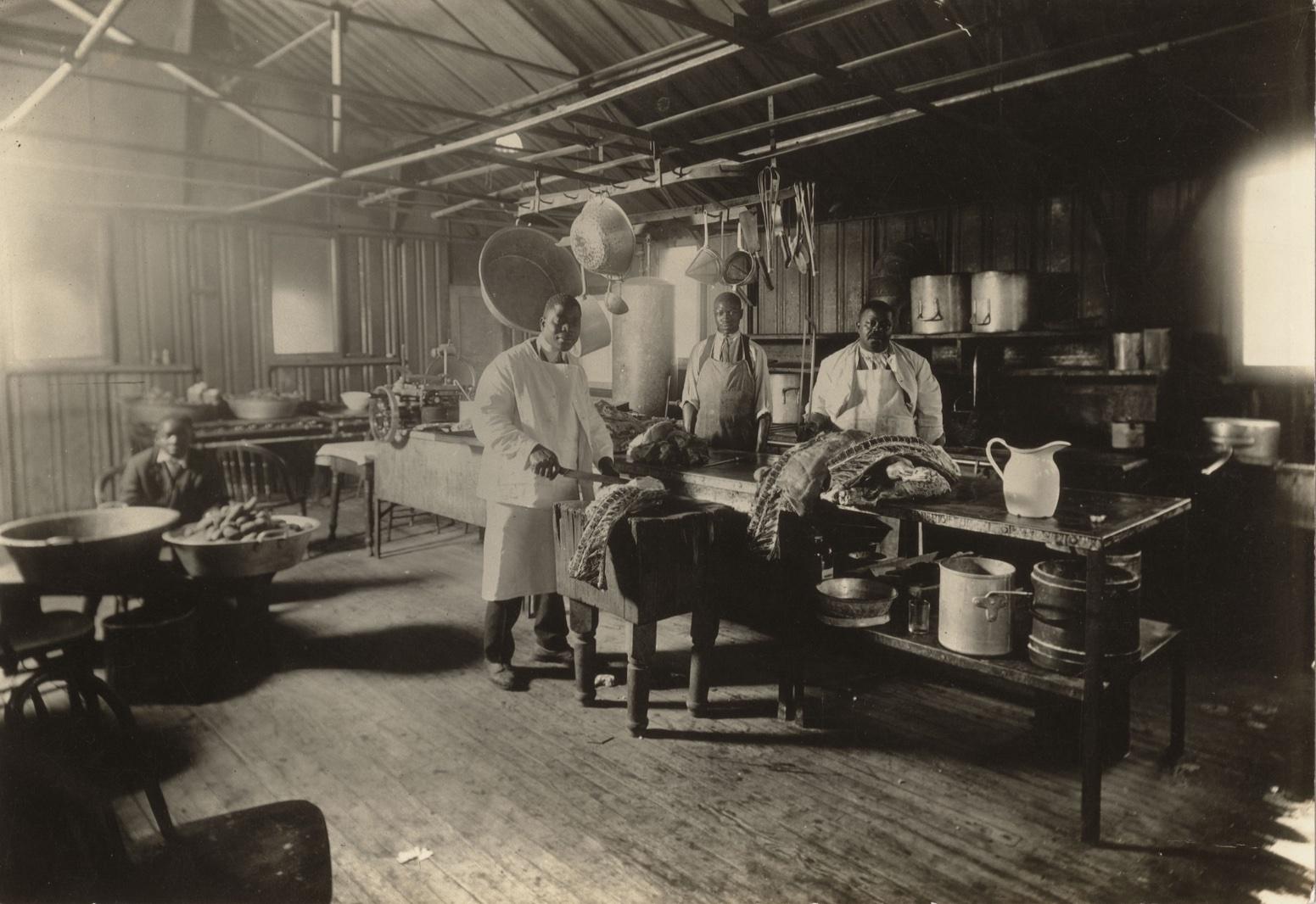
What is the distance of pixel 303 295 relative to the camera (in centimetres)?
1042

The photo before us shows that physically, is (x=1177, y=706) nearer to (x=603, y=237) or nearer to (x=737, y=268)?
(x=603, y=237)

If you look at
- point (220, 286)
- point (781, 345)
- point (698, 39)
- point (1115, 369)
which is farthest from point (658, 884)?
point (220, 286)

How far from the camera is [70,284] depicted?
8.86 metres

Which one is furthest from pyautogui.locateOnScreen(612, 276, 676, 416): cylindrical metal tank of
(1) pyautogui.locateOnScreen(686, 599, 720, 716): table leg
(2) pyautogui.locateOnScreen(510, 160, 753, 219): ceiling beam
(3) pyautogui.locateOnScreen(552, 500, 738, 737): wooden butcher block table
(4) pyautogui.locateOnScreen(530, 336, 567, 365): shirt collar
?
(1) pyautogui.locateOnScreen(686, 599, 720, 716): table leg

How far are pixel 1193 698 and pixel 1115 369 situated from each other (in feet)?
7.55

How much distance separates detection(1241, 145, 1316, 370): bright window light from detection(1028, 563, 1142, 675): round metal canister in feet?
11.4

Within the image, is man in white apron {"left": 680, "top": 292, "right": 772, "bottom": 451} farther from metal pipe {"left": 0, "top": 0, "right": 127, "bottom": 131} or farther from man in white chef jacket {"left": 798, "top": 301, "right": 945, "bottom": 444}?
metal pipe {"left": 0, "top": 0, "right": 127, "bottom": 131}

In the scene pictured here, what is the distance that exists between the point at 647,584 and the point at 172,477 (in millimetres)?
3860

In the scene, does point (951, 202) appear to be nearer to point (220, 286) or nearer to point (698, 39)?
point (698, 39)

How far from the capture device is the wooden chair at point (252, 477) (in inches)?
356

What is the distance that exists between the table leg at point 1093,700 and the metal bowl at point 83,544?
398cm

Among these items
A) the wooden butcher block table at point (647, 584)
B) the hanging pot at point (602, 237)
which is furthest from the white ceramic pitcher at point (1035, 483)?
the hanging pot at point (602, 237)

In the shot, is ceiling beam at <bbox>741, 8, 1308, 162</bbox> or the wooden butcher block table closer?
the wooden butcher block table

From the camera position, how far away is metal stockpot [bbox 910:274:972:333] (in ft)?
20.0
